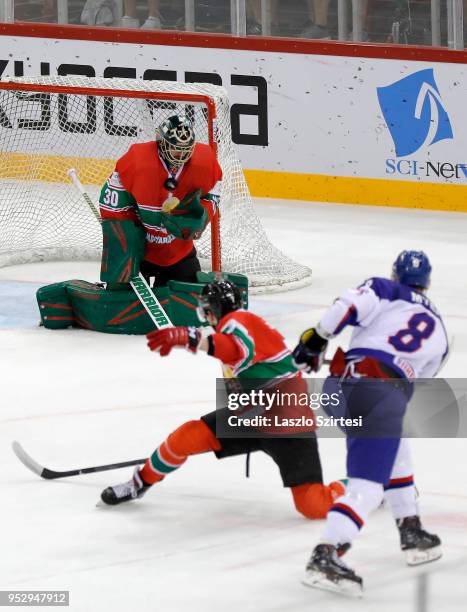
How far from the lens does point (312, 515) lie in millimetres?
4727

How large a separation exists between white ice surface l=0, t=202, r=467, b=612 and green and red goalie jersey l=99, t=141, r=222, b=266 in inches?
20.0

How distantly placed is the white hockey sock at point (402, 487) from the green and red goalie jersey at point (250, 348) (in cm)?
51

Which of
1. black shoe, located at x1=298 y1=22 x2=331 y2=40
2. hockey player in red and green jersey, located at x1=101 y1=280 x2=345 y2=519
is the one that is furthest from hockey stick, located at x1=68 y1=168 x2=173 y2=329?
black shoe, located at x1=298 y1=22 x2=331 y2=40

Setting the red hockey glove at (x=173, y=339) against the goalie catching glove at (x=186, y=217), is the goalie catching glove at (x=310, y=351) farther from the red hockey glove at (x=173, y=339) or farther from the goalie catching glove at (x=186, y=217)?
the goalie catching glove at (x=186, y=217)

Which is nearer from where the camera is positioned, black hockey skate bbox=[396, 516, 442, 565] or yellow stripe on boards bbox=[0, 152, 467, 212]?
black hockey skate bbox=[396, 516, 442, 565]

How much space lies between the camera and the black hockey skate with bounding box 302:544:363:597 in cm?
411

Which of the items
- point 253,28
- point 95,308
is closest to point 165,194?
point 95,308

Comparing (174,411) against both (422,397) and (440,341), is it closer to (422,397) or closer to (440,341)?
(422,397)

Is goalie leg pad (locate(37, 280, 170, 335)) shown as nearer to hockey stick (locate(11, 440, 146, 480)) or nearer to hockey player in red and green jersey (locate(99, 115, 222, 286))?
hockey player in red and green jersey (locate(99, 115, 222, 286))

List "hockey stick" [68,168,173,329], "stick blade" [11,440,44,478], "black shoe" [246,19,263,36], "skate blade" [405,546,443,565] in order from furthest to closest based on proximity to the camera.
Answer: "black shoe" [246,19,263,36] → "hockey stick" [68,168,173,329] → "stick blade" [11,440,44,478] → "skate blade" [405,546,443,565]

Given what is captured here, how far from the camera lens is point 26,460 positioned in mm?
5281

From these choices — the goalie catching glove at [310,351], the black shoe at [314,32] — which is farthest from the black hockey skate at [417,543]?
the black shoe at [314,32]

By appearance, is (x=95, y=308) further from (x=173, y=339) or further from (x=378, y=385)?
(x=378, y=385)

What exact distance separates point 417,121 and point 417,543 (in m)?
6.32
